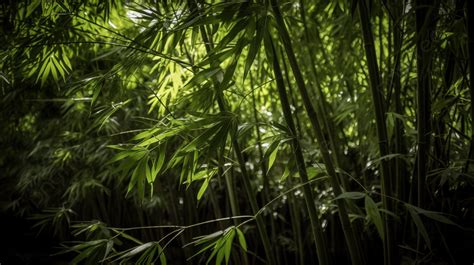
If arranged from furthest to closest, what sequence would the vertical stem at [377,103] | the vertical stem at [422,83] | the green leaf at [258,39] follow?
the vertical stem at [377,103], the vertical stem at [422,83], the green leaf at [258,39]

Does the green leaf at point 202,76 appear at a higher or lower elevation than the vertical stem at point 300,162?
higher

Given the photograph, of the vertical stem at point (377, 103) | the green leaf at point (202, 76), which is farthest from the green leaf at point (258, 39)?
the vertical stem at point (377, 103)

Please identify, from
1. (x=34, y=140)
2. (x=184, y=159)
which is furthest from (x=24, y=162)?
(x=184, y=159)

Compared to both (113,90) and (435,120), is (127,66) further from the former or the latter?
(435,120)

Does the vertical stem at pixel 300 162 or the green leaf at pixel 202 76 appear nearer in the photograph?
the green leaf at pixel 202 76

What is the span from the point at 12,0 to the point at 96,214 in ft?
6.89

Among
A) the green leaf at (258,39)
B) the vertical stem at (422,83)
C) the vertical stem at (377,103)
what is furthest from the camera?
the vertical stem at (377,103)

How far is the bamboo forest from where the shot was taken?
0.85 meters

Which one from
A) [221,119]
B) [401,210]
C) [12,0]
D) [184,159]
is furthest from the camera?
[12,0]

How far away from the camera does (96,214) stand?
293 centimetres

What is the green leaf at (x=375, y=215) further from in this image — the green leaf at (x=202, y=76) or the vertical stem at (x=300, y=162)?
the green leaf at (x=202, y=76)

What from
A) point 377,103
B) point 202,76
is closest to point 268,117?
point 377,103

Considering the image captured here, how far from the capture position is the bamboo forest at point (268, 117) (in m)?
0.85

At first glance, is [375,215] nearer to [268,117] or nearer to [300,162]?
[300,162]
